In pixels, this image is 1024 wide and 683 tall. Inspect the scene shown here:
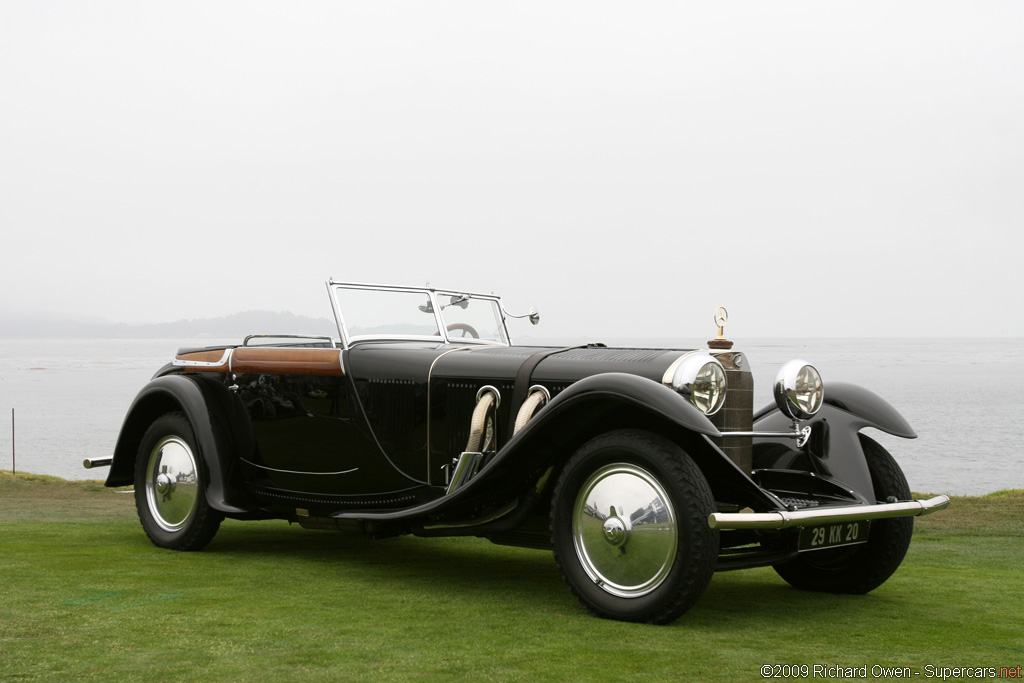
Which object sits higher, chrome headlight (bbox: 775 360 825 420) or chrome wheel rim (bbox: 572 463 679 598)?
chrome headlight (bbox: 775 360 825 420)

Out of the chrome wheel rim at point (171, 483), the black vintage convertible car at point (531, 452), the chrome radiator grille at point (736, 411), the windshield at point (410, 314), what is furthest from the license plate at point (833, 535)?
the chrome wheel rim at point (171, 483)

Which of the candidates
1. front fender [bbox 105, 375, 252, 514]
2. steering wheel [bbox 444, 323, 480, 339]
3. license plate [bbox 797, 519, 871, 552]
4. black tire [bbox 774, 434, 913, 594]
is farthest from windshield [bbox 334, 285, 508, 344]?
license plate [bbox 797, 519, 871, 552]

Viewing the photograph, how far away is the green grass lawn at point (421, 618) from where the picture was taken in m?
3.65

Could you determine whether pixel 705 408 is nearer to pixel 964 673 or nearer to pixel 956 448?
pixel 964 673

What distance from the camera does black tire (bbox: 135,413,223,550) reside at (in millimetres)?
6551

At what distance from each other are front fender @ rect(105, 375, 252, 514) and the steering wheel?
1691 mm

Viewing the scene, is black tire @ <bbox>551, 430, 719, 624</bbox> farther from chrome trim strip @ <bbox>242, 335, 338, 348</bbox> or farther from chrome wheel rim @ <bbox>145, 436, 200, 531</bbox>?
chrome wheel rim @ <bbox>145, 436, 200, 531</bbox>

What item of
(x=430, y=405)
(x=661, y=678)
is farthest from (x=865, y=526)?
(x=430, y=405)

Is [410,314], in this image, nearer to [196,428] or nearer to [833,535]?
[196,428]

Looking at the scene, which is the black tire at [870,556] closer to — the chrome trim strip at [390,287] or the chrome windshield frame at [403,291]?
the chrome windshield frame at [403,291]

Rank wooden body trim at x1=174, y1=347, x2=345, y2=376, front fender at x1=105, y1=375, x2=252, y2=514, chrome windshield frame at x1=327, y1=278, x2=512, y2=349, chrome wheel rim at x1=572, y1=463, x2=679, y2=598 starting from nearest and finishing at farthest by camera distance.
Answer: chrome wheel rim at x1=572, y1=463, x2=679, y2=598
wooden body trim at x1=174, y1=347, x2=345, y2=376
chrome windshield frame at x1=327, y1=278, x2=512, y2=349
front fender at x1=105, y1=375, x2=252, y2=514

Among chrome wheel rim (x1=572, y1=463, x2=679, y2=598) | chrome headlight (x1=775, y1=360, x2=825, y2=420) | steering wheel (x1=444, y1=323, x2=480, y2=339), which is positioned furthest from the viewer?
steering wheel (x1=444, y1=323, x2=480, y2=339)

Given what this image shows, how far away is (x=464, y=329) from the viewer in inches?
273

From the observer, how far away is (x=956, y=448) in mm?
29109
